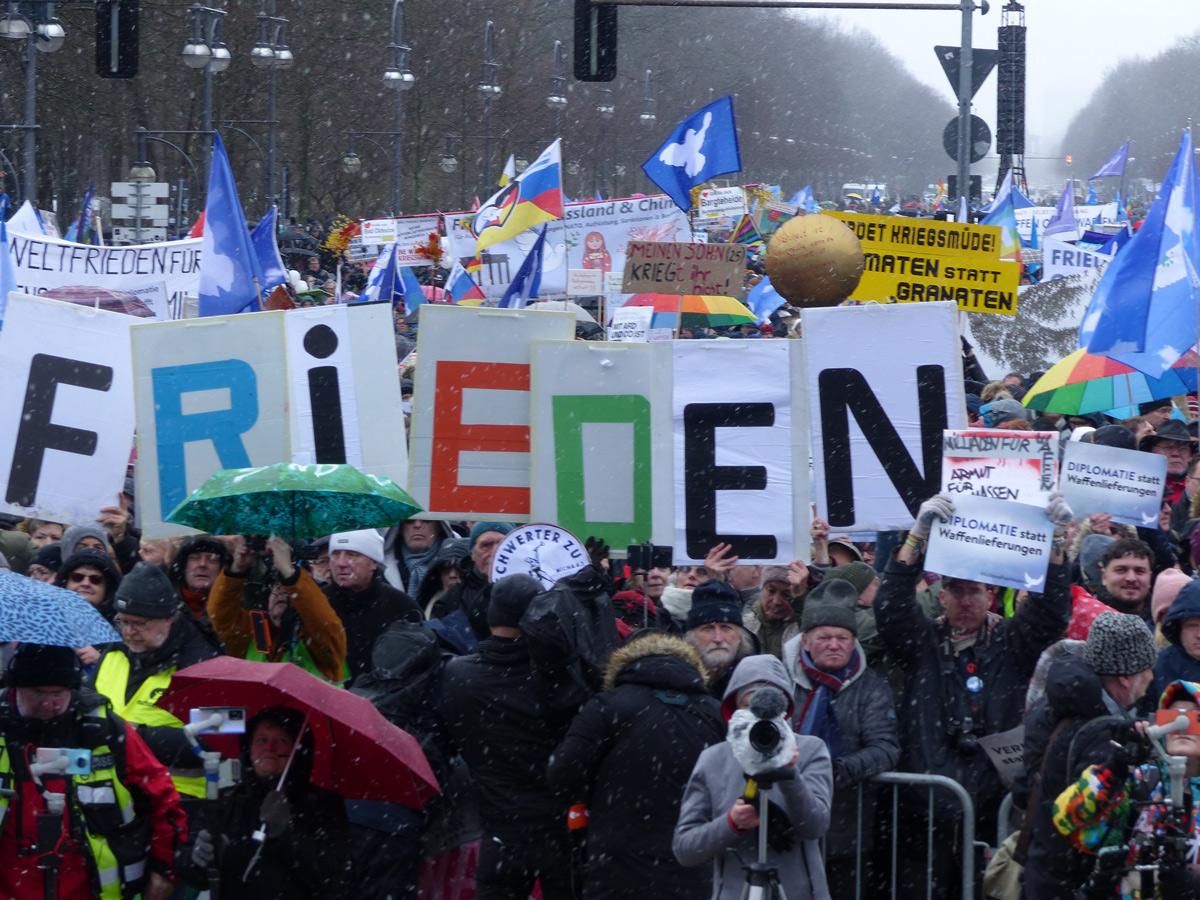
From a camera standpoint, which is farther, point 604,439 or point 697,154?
point 697,154

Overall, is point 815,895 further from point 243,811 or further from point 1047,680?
point 243,811

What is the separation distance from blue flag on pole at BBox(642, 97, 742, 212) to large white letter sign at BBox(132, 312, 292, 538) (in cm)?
948

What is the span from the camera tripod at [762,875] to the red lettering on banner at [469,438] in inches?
99.6

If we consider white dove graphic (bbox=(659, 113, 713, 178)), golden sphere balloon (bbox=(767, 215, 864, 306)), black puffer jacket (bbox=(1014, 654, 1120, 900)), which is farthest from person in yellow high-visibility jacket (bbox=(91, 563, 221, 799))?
white dove graphic (bbox=(659, 113, 713, 178))

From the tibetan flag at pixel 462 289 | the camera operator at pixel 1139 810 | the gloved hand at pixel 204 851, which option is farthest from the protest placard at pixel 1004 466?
the tibetan flag at pixel 462 289

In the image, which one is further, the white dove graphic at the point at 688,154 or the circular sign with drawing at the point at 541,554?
the white dove graphic at the point at 688,154

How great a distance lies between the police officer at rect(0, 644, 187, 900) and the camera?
4852mm

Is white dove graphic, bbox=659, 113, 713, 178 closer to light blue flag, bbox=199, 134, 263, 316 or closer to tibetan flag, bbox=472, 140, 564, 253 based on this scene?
tibetan flag, bbox=472, 140, 564, 253

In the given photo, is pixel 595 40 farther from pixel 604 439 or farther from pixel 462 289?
pixel 604 439

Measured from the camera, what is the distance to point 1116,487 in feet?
25.5

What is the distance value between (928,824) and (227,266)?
6017mm

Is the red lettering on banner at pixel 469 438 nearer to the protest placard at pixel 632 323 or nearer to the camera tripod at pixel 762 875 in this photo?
the camera tripod at pixel 762 875

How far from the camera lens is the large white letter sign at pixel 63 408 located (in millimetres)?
7402

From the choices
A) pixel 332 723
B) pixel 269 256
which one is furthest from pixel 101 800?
pixel 269 256
